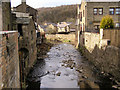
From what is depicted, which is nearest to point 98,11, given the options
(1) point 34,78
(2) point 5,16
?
(2) point 5,16

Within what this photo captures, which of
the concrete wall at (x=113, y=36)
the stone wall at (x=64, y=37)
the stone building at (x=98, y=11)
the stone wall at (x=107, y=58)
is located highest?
the stone building at (x=98, y=11)

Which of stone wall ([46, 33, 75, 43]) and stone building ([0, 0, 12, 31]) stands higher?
stone building ([0, 0, 12, 31])

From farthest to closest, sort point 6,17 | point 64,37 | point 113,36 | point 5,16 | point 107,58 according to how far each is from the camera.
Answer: point 64,37 < point 113,36 < point 107,58 < point 6,17 < point 5,16

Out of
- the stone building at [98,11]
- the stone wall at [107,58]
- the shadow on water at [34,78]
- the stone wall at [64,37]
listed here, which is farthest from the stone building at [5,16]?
the stone wall at [64,37]

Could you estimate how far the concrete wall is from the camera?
14.6m

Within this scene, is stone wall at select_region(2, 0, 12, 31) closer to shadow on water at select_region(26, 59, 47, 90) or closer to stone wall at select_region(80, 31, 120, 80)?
shadow on water at select_region(26, 59, 47, 90)

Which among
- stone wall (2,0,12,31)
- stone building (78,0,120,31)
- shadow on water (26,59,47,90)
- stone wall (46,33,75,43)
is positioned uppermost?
stone building (78,0,120,31)

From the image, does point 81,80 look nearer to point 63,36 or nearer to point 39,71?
point 39,71

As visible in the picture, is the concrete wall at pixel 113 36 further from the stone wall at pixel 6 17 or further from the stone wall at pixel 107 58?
the stone wall at pixel 6 17

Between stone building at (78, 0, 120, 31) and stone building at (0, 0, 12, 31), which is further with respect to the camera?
stone building at (78, 0, 120, 31)

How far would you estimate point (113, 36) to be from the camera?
15.5m

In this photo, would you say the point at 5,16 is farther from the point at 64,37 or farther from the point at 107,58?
the point at 64,37

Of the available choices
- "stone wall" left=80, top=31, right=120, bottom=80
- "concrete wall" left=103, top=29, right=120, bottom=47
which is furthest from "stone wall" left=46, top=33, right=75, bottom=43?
"concrete wall" left=103, top=29, right=120, bottom=47

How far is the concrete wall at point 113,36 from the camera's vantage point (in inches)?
573
